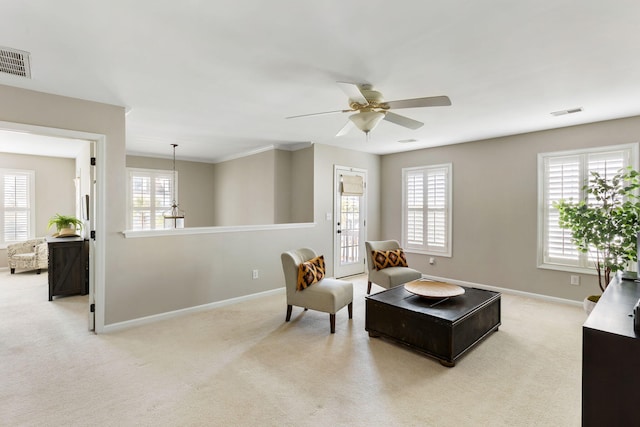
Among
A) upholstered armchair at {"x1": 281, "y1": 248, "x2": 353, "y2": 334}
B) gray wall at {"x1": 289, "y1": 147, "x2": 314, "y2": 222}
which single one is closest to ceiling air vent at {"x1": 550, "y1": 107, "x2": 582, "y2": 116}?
upholstered armchair at {"x1": 281, "y1": 248, "x2": 353, "y2": 334}

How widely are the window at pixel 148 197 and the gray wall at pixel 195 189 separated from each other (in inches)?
7.4

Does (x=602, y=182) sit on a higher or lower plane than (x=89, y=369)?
higher

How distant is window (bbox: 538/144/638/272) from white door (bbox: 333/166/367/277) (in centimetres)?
297

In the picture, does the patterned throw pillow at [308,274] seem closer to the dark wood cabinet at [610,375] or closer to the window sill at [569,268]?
the dark wood cabinet at [610,375]

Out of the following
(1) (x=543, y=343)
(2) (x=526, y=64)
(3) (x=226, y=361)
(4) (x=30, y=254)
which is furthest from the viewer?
(4) (x=30, y=254)

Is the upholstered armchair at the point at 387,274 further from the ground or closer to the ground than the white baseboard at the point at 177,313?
further from the ground

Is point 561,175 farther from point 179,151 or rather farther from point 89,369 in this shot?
point 179,151

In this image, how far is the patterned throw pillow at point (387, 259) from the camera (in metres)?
4.70

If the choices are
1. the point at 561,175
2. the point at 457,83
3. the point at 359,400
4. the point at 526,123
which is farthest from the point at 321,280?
the point at 561,175

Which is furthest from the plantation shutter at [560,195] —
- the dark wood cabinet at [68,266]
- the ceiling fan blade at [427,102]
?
the dark wood cabinet at [68,266]

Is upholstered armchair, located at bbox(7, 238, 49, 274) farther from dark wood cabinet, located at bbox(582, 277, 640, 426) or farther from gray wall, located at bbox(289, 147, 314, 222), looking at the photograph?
dark wood cabinet, located at bbox(582, 277, 640, 426)

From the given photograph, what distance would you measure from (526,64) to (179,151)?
633cm

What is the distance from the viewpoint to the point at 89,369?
2.63 m

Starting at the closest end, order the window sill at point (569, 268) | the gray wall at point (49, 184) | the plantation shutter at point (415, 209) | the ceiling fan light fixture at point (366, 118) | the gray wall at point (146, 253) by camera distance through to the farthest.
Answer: the ceiling fan light fixture at point (366, 118), the gray wall at point (146, 253), the window sill at point (569, 268), the plantation shutter at point (415, 209), the gray wall at point (49, 184)
